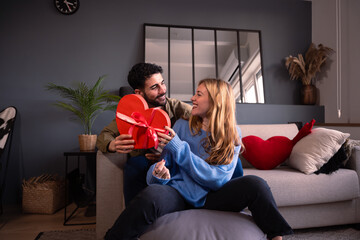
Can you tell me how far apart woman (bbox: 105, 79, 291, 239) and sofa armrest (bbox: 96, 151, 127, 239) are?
48 centimetres

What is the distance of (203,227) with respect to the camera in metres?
1.02

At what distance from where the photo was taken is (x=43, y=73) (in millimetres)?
2824

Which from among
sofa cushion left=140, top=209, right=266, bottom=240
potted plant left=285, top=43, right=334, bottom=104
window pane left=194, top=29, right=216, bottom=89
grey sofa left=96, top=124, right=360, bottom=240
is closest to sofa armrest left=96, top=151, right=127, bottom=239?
grey sofa left=96, top=124, right=360, bottom=240

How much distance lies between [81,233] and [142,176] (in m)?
0.89

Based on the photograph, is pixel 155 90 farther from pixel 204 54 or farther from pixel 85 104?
pixel 204 54

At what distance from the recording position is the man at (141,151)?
1435 millimetres

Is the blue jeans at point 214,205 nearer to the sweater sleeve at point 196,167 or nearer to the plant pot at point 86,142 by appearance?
the sweater sleeve at point 196,167

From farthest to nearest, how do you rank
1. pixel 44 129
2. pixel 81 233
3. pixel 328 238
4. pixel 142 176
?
pixel 44 129
pixel 81 233
pixel 328 238
pixel 142 176

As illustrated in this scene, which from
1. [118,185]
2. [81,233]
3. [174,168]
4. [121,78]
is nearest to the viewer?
[174,168]

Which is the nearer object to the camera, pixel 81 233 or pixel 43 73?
pixel 81 233

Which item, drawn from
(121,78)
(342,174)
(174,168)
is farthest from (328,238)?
(121,78)

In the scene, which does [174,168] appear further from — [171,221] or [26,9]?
[26,9]

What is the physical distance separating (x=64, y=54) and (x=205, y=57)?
5.26ft

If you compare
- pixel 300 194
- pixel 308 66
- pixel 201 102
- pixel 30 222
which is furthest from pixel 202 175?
pixel 308 66
